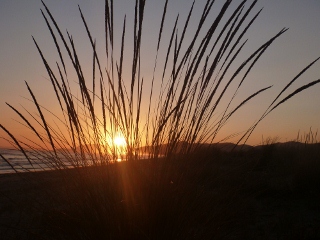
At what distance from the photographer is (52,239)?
119 cm

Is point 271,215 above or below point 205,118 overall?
below

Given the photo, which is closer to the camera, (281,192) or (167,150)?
(167,150)

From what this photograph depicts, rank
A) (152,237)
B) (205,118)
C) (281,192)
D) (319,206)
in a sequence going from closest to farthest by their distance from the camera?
(152,237)
(205,118)
(319,206)
(281,192)

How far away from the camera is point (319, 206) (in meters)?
3.65

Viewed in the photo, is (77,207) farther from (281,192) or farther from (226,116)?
(281,192)

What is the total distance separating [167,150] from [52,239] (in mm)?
505

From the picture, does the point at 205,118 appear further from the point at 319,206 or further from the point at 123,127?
the point at 319,206

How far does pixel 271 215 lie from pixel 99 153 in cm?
268

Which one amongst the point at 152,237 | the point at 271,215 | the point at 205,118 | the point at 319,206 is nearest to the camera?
the point at 152,237

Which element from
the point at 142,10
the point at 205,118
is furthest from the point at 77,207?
the point at 142,10

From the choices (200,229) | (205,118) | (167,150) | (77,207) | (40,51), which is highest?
(40,51)

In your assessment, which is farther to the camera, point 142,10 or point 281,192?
point 281,192

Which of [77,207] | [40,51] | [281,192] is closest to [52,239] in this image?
[77,207]

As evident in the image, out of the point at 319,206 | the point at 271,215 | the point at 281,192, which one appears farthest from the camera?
the point at 281,192
